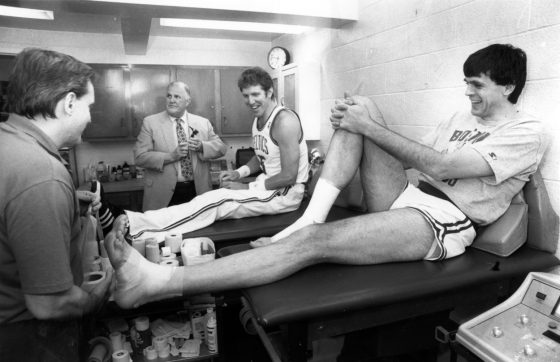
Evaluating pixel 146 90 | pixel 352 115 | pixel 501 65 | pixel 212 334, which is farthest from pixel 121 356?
pixel 146 90

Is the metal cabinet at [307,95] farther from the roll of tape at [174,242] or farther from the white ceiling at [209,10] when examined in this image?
the roll of tape at [174,242]

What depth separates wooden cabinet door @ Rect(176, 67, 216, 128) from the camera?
5.00 metres

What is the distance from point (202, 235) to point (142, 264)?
0.93 meters

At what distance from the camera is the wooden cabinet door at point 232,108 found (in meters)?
5.16

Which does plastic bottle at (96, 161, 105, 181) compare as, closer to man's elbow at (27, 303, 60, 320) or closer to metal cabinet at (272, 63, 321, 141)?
metal cabinet at (272, 63, 321, 141)

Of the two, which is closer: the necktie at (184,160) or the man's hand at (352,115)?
the man's hand at (352,115)

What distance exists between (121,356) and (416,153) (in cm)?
Result: 178

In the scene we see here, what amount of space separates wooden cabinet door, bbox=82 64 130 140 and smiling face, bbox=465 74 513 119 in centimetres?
415

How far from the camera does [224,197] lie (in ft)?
8.48

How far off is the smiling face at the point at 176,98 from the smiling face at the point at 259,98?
31.6 inches

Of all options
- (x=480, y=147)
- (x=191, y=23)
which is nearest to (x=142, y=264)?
(x=480, y=147)

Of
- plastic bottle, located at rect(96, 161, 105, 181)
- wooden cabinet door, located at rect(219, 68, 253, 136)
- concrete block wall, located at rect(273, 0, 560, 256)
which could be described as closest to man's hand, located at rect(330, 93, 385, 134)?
concrete block wall, located at rect(273, 0, 560, 256)

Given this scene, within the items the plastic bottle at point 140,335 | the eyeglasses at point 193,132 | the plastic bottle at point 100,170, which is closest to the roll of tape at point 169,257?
the plastic bottle at point 140,335

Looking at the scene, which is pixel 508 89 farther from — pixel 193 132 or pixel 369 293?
pixel 193 132
